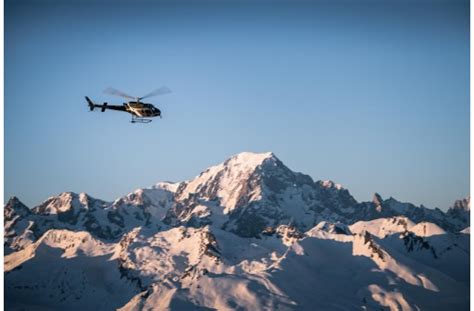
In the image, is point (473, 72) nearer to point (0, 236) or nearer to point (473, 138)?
point (473, 138)

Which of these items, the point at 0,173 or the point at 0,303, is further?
the point at 0,303

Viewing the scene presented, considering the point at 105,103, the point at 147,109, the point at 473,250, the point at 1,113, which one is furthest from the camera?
the point at 105,103

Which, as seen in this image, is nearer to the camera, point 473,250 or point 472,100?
point 472,100

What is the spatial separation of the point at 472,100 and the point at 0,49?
6294 cm

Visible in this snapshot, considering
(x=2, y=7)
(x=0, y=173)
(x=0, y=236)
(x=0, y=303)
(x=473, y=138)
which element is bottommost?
(x=0, y=303)

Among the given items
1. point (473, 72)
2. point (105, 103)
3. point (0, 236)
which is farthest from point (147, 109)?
point (473, 72)

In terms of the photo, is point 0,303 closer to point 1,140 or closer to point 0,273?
point 0,273

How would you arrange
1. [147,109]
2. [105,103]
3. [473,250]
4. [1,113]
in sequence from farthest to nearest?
[105,103]
[147,109]
[473,250]
[1,113]

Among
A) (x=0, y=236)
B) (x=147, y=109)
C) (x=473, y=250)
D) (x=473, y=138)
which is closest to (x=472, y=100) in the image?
(x=473, y=138)

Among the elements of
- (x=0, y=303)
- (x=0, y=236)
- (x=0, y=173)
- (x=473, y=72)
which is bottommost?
(x=0, y=303)

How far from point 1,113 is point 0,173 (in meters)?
8.06

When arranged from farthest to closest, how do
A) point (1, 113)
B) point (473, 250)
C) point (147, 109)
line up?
point (147, 109)
point (473, 250)
point (1, 113)

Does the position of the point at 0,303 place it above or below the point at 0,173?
below

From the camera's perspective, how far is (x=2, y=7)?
97.7m
